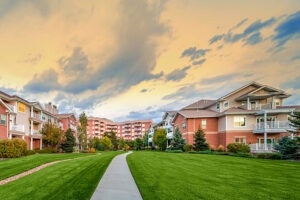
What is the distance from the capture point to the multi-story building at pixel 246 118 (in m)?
28.2

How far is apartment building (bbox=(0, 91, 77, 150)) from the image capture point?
86.6ft

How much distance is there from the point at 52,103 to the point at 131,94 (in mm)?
Answer: 29790

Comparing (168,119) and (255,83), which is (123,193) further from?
(168,119)

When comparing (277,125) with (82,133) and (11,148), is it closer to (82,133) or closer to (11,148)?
(11,148)

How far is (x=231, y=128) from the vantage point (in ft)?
98.8

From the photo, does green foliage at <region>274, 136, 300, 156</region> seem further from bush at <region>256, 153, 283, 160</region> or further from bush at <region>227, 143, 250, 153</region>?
bush at <region>227, 143, 250, 153</region>

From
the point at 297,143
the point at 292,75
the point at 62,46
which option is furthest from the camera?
the point at 292,75

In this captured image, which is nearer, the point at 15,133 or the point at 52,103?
the point at 15,133

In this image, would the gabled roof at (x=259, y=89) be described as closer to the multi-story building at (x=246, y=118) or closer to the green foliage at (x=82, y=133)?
the multi-story building at (x=246, y=118)

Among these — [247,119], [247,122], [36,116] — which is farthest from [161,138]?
[36,116]

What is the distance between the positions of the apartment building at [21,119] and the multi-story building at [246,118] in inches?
1096

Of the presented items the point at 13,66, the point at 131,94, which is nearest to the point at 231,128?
the point at 131,94

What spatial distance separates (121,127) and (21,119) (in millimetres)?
86524

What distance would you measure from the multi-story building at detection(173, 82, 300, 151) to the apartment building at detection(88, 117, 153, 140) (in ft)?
245
